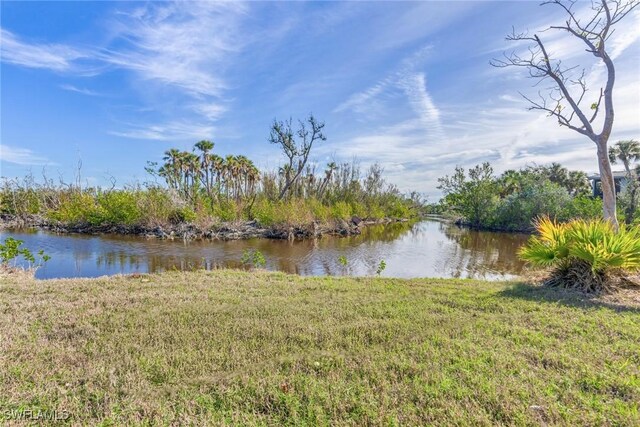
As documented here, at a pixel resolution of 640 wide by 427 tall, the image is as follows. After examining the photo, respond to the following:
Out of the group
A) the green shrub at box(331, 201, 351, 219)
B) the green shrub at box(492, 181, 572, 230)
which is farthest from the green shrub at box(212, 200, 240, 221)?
the green shrub at box(492, 181, 572, 230)

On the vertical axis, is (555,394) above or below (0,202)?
below

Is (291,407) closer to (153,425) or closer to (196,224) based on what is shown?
(153,425)

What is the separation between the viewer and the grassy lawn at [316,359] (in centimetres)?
244

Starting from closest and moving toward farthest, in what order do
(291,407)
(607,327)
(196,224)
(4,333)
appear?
(291,407) → (4,333) → (607,327) → (196,224)

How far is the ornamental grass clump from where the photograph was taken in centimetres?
593

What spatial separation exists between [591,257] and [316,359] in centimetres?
578

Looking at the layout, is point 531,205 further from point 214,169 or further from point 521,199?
point 214,169

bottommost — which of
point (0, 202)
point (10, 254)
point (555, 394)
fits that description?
point (555, 394)

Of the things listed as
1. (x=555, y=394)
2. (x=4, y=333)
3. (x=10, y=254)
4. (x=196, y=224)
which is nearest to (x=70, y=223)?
(x=196, y=224)

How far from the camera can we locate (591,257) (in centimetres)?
597

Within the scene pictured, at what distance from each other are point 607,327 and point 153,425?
16.8 feet

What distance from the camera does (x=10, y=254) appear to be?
7164mm

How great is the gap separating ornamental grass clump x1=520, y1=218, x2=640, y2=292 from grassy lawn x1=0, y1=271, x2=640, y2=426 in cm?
111

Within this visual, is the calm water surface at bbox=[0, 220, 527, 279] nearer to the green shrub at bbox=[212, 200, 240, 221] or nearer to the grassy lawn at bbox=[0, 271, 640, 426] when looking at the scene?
the green shrub at bbox=[212, 200, 240, 221]
